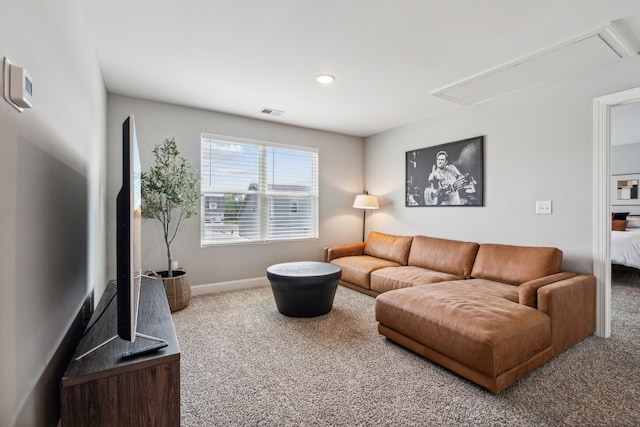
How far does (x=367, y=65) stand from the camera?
272 centimetres

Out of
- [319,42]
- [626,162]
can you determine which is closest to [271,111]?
[319,42]

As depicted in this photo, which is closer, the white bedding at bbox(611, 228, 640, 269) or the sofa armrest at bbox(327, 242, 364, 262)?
the white bedding at bbox(611, 228, 640, 269)

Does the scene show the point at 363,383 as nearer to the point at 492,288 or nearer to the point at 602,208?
the point at 492,288

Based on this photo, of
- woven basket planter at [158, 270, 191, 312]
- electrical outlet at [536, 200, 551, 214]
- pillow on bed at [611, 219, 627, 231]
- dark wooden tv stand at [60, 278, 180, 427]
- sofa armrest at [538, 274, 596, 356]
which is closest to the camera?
dark wooden tv stand at [60, 278, 180, 427]

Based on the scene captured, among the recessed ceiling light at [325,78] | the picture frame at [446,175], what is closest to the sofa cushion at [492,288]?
the picture frame at [446,175]

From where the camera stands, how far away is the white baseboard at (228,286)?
3893 mm

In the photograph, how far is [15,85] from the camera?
85cm

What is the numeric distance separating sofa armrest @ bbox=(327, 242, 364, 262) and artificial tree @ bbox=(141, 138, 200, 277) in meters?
2.00

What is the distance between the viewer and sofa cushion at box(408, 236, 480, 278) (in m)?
3.54

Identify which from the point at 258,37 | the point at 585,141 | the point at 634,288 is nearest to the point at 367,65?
the point at 258,37

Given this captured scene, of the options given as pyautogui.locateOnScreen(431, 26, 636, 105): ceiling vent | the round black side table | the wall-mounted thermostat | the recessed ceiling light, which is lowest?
the round black side table

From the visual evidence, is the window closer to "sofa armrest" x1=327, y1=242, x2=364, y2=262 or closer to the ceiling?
"sofa armrest" x1=327, y1=242, x2=364, y2=262

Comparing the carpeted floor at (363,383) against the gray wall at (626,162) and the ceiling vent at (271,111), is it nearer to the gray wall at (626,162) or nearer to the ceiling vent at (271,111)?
the ceiling vent at (271,111)

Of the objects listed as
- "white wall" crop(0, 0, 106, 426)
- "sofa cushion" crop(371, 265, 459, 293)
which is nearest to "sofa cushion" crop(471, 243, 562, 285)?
"sofa cushion" crop(371, 265, 459, 293)
